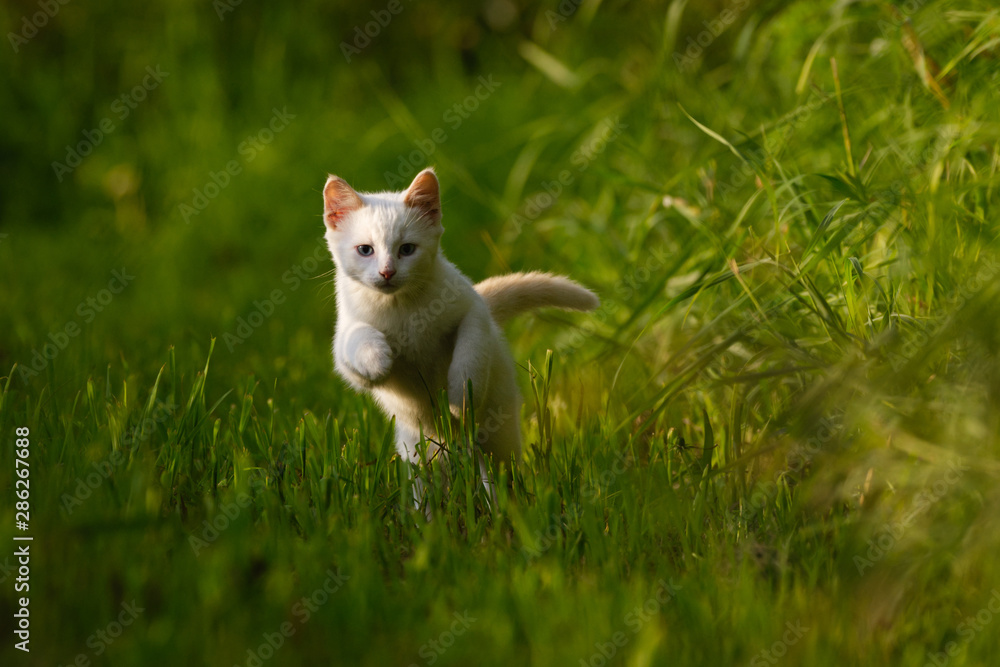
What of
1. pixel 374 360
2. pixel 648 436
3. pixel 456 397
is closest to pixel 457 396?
pixel 456 397

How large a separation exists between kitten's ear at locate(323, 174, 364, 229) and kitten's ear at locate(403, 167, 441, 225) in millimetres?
158

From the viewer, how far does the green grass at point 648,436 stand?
1.73 metres

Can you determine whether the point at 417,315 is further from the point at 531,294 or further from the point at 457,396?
the point at 531,294

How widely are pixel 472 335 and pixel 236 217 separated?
3520 mm

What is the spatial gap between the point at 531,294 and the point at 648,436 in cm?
64

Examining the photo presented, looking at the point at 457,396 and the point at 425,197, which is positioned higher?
the point at 425,197

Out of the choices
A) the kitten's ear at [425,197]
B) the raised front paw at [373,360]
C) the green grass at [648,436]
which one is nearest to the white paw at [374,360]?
the raised front paw at [373,360]

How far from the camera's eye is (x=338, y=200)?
2.70m

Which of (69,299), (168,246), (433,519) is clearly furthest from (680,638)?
(168,246)

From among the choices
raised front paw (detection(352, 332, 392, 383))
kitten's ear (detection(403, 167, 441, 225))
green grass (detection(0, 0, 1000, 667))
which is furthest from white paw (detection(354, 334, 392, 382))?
kitten's ear (detection(403, 167, 441, 225))

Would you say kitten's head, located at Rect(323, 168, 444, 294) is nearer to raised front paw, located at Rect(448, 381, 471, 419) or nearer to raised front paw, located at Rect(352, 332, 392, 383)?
raised front paw, located at Rect(352, 332, 392, 383)

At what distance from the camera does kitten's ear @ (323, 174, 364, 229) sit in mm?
2664

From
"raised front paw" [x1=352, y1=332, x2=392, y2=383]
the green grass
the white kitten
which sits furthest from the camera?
the white kitten

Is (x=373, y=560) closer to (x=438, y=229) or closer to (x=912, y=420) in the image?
(x=438, y=229)
